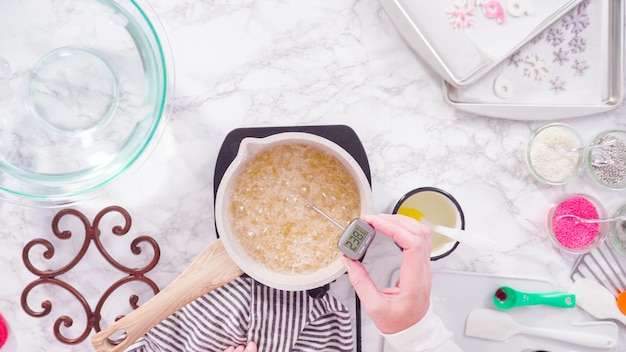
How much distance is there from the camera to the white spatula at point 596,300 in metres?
1.29

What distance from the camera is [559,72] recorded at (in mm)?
1254

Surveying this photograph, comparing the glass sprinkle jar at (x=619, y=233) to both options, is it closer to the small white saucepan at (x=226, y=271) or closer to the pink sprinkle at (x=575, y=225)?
the pink sprinkle at (x=575, y=225)

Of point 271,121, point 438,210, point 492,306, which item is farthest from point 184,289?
point 492,306

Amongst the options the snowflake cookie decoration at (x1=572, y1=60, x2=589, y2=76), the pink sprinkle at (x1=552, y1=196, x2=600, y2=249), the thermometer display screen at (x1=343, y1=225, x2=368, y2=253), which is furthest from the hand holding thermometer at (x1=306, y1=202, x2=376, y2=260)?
the snowflake cookie decoration at (x1=572, y1=60, x2=589, y2=76)

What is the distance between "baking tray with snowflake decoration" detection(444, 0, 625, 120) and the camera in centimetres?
125

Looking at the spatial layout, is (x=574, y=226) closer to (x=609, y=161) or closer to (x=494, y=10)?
(x=609, y=161)

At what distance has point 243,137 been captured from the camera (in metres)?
1.17

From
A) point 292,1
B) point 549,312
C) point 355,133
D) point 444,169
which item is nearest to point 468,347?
point 549,312

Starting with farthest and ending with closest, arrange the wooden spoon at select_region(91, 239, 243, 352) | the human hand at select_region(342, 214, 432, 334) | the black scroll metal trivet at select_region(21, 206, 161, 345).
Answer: the black scroll metal trivet at select_region(21, 206, 161, 345) → the wooden spoon at select_region(91, 239, 243, 352) → the human hand at select_region(342, 214, 432, 334)

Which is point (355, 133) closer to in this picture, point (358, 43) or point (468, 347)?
point (358, 43)

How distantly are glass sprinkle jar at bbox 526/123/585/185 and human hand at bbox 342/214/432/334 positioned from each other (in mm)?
370

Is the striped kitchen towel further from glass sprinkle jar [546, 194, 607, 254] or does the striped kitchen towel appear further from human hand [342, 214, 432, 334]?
glass sprinkle jar [546, 194, 607, 254]

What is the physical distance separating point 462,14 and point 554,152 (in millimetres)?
340

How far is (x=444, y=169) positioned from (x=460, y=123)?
10cm
